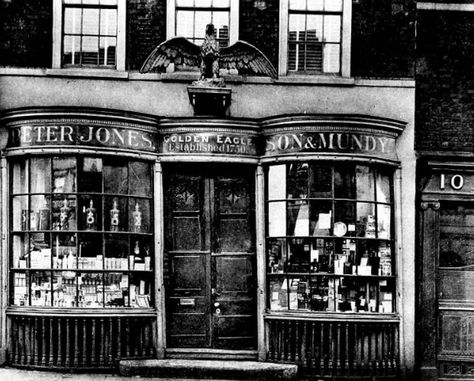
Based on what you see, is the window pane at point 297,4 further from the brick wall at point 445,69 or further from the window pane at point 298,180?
the window pane at point 298,180

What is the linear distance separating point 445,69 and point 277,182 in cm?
350

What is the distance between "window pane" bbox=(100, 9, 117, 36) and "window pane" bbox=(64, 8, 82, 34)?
353 mm

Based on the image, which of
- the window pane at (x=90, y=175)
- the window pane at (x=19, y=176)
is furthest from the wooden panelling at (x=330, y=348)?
the window pane at (x=19, y=176)

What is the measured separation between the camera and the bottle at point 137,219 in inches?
408

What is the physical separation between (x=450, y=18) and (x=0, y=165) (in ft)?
25.2

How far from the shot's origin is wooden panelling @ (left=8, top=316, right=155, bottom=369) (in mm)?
9836

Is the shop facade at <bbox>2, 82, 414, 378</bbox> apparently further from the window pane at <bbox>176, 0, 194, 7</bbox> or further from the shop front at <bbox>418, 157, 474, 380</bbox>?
the window pane at <bbox>176, 0, 194, 7</bbox>

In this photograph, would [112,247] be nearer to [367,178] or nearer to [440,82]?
[367,178]

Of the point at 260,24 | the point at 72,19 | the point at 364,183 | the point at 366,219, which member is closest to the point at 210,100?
the point at 260,24

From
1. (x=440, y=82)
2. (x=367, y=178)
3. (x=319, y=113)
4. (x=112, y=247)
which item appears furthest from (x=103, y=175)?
(x=440, y=82)

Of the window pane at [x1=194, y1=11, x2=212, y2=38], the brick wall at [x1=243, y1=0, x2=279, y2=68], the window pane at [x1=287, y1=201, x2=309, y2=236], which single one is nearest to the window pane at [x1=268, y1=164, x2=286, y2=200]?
the window pane at [x1=287, y1=201, x2=309, y2=236]

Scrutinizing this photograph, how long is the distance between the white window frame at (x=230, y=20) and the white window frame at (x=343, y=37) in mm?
734

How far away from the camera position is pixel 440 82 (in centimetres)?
1120

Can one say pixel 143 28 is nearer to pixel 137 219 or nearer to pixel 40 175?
pixel 40 175
